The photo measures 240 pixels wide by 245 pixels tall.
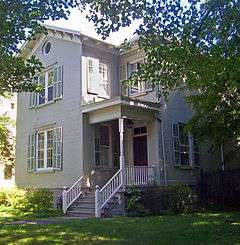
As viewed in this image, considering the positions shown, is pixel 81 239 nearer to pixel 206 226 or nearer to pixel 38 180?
pixel 206 226

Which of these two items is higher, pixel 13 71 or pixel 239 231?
pixel 13 71

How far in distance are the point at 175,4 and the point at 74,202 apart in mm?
10253

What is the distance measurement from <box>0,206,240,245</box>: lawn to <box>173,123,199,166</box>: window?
7480 mm

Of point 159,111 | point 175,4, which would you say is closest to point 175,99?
point 159,111

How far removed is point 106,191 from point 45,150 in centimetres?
601

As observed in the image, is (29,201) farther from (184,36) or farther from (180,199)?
(184,36)

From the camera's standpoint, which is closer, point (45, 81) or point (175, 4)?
point (175, 4)

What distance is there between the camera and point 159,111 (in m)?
19.6

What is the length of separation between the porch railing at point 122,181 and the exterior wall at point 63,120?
95.8 inches

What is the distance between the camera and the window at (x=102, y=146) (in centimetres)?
1986

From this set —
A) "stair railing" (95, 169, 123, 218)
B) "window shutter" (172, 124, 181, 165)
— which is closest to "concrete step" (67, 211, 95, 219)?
"stair railing" (95, 169, 123, 218)

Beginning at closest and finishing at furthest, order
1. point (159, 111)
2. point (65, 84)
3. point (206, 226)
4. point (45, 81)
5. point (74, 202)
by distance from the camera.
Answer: point (206, 226) < point (74, 202) < point (159, 111) < point (65, 84) < point (45, 81)

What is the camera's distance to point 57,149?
811 inches

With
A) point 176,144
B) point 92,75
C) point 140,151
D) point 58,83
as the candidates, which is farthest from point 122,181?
point 58,83
